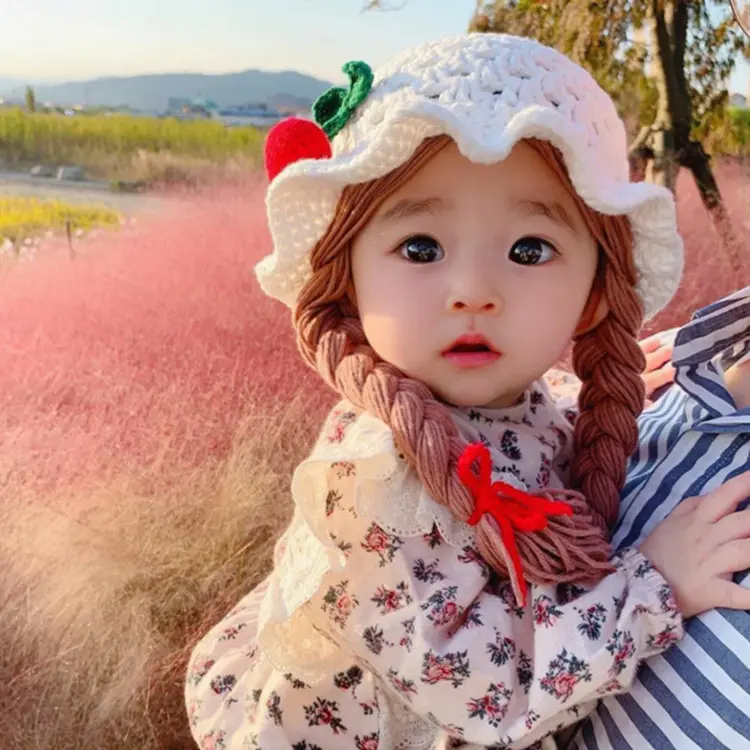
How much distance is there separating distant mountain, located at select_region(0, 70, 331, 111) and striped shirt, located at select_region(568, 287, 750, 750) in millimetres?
703

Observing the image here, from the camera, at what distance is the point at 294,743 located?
0.95 m

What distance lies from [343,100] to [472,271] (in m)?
0.25

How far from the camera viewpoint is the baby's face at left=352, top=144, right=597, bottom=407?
2.80ft

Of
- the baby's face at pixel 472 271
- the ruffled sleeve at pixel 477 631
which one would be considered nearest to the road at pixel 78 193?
the baby's face at pixel 472 271

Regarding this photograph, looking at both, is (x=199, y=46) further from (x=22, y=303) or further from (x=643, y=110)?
(x=643, y=110)

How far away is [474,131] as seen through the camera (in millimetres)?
806

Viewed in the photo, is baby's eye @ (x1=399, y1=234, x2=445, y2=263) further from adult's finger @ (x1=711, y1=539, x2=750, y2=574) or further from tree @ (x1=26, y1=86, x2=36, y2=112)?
tree @ (x1=26, y1=86, x2=36, y2=112)

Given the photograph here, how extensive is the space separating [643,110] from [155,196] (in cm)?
99

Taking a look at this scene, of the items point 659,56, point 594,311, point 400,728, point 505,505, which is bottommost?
point 400,728

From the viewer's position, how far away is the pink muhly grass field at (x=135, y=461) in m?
1.11

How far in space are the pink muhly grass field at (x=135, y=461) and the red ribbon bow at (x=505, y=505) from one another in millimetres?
542

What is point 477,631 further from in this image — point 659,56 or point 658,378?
point 659,56

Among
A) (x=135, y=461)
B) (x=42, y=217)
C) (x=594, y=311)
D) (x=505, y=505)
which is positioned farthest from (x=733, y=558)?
(x=42, y=217)

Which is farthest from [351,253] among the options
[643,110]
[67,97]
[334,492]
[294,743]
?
[643,110]
